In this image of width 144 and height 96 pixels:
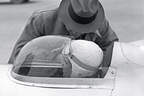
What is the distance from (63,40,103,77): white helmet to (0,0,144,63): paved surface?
15.5 feet

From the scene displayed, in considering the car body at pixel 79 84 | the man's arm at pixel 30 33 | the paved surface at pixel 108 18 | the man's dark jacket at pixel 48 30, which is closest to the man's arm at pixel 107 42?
the man's dark jacket at pixel 48 30

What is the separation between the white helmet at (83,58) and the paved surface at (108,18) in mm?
4730

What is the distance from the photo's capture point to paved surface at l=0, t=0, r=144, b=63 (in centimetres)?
919

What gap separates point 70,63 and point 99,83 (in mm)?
223

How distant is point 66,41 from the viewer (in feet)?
9.30

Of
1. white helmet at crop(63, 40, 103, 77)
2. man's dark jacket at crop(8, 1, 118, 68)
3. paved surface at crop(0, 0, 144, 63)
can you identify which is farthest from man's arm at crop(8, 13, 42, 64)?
paved surface at crop(0, 0, 144, 63)

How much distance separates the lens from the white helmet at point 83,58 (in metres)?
2.63

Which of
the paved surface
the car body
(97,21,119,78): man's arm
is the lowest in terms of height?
the paved surface

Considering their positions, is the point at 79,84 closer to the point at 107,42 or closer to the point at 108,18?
the point at 107,42

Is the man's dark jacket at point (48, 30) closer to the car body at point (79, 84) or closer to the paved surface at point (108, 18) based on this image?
the car body at point (79, 84)

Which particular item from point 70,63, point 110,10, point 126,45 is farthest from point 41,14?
point 110,10

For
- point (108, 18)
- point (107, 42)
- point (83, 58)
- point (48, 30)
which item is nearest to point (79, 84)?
point (83, 58)

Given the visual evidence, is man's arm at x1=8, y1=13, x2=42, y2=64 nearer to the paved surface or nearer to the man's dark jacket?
the man's dark jacket

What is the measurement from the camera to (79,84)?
2.60 metres
